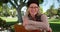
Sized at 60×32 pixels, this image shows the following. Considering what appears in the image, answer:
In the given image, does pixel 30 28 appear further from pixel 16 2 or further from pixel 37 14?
pixel 16 2

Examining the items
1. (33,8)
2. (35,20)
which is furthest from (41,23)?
(33,8)

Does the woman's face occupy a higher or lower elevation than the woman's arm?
higher

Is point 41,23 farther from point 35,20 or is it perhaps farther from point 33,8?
point 33,8

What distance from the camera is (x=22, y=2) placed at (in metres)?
22.2

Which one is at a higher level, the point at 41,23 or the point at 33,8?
the point at 33,8

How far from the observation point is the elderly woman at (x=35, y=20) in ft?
9.52

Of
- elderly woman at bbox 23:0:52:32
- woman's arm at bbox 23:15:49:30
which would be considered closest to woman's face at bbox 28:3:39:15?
elderly woman at bbox 23:0:52:32

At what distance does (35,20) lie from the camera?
9.70 ft

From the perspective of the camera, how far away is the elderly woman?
114 inches

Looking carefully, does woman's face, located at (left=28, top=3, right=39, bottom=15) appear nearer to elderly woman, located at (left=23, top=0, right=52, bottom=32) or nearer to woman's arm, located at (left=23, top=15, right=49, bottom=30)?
elderly woman, located at (left=23, top=0, right=52, bottom=32)

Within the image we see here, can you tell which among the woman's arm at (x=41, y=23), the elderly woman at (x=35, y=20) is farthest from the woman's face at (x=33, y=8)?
the woman's arm at (x=41, y=23)

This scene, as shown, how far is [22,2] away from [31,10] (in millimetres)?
Answer: 19302

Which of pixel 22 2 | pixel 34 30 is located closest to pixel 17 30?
pixel 34 30

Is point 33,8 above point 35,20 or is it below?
above
